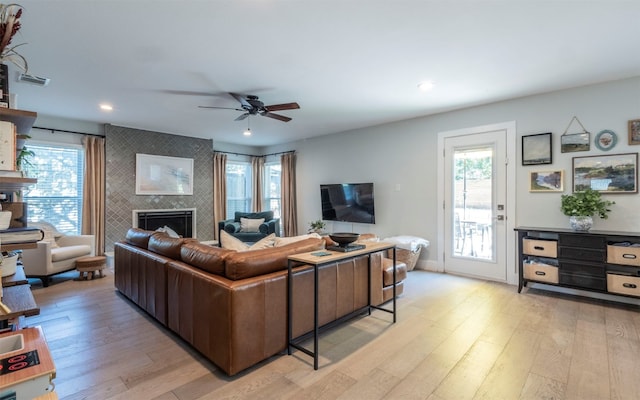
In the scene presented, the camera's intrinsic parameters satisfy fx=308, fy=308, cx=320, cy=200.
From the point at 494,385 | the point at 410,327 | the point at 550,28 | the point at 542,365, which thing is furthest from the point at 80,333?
the point at 550,28

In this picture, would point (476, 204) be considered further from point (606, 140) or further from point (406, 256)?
point (606, 140)

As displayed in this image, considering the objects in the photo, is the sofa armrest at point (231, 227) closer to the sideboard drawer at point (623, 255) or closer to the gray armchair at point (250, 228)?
the gray armchair at point (250, 228)

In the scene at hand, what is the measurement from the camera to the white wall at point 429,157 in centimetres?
354

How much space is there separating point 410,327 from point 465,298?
1.18 meters

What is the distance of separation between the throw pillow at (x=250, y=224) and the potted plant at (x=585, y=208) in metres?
5.20

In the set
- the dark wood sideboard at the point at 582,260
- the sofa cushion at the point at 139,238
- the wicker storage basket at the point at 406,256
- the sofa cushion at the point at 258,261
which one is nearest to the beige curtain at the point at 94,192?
the sofa cushion at the point at 139,238

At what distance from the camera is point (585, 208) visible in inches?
137

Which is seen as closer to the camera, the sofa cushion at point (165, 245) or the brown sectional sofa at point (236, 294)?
the brown sectional sofa at point (236, 294)

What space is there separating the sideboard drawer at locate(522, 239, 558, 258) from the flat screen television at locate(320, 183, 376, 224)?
93.4 inches

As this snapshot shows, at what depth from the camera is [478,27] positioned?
8.07 ft

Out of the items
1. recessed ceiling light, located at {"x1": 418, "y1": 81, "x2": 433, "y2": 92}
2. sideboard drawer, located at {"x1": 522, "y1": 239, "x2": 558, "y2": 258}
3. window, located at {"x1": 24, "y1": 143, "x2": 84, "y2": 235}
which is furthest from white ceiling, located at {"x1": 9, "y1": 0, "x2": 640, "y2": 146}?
sideboard drawer, located at {"x1": 522, "y1": 239, "x2": 558, "y2": 258}

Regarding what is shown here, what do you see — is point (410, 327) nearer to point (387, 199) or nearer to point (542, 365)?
point (542, 365)

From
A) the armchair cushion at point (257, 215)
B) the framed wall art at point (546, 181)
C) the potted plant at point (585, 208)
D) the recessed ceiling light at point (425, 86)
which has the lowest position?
the armchair cushion at point (257, 215)

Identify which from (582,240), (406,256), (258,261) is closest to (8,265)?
(258,261)
